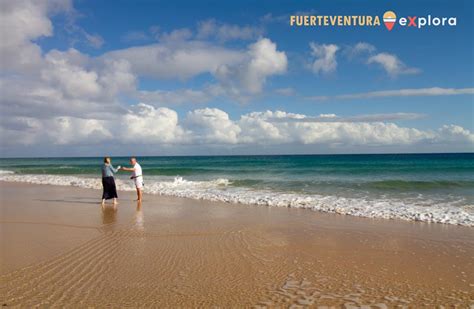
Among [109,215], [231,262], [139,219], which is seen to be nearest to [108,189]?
[109,215]

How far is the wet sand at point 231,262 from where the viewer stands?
190 inches

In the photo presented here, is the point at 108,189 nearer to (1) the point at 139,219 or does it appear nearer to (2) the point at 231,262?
(1) the point at 139,219

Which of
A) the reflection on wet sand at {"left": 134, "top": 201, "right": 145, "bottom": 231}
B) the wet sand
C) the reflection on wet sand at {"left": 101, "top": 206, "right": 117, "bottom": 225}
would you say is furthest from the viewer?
the reflection on wet sand at {"left": 101, "top": 206, "right": 117, "bottom": 225}

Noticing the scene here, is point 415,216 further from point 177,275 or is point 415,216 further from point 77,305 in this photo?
point 77,305

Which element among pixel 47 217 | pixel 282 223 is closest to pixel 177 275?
pixel 282 223

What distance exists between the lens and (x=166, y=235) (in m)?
8.52

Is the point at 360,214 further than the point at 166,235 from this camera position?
Yes

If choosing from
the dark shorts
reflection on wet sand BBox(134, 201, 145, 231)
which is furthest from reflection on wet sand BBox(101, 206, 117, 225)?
the dark shorts

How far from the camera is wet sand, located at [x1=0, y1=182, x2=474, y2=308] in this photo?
4832 millimetres

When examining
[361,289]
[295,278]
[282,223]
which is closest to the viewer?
[361,289]

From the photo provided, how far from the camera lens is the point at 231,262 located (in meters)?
6.34

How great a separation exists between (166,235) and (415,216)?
7.61 meters

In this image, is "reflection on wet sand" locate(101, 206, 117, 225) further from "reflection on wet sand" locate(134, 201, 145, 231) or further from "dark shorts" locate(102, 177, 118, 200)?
"dark shorts" locate(102, 177, 118, 200)

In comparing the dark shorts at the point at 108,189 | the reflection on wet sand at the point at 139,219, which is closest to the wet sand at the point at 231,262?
the reflection on wet sand at the point at 139,219
